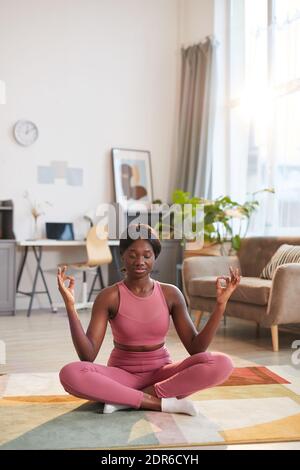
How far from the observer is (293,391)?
2.77 m

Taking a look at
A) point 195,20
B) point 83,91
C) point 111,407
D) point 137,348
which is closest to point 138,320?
point 137,348

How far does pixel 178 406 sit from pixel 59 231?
3.93m

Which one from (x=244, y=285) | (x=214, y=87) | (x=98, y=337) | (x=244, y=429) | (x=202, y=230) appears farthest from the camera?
(x=214, y=87)

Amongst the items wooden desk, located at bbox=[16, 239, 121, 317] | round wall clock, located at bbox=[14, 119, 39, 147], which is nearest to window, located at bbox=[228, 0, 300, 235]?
wooden desk, located at bbox=[16, 239, 121, 317]

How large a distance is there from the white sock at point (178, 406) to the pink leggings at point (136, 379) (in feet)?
0.07

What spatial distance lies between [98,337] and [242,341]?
2132 mm

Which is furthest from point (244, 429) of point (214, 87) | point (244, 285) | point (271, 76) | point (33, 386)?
point (214, 87)

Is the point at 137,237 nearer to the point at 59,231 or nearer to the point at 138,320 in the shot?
the point at 138,320

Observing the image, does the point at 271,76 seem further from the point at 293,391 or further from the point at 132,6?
the point at 293,391

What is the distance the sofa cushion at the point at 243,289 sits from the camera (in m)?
3.99

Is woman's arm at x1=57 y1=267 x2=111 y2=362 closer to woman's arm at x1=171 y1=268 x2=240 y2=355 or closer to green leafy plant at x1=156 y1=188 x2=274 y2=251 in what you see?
woman's arm at x1=171 y1=268 x2=240 y2=355

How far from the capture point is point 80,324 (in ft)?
7.41

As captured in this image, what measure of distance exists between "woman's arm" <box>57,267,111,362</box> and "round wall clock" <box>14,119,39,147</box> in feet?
13.0

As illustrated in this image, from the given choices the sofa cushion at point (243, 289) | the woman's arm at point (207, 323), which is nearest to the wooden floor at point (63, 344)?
the sofa cushion at point (243, 289)
